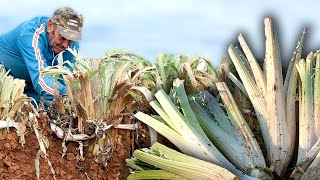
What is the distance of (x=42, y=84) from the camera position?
172 inches

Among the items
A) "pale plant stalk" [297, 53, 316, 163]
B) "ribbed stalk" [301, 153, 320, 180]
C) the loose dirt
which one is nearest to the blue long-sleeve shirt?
the loose dirt

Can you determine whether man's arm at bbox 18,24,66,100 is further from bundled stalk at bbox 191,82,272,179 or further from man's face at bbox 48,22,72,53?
bundled stalk at bbox 191,82,272,179

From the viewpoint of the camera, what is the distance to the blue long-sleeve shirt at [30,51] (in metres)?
4.93

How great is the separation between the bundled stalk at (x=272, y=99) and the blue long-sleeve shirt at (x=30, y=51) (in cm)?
150

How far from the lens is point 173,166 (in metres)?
3.26

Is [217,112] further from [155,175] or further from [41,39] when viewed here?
[41,39]

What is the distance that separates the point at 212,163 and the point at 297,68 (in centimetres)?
73

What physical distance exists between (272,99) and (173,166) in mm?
682

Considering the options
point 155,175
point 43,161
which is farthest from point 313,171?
point 43,161

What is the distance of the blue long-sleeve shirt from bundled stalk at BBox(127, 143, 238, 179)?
128cm

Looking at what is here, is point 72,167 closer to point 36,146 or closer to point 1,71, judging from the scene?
point 36,146

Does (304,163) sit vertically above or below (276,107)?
below

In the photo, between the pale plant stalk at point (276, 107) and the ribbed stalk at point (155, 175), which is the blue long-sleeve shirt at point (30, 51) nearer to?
the ribbed stalk at point (155, 175)

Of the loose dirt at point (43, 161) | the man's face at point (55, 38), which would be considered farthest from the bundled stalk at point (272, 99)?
the man's face at point (55, 38)
